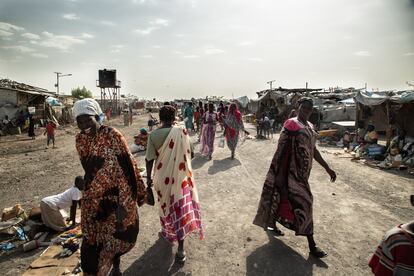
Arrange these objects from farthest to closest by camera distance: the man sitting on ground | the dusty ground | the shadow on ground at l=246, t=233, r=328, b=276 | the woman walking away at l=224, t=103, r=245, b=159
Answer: the man sitting on ground
the woman walking away at l=224, t=103, r=245, b=159
the dusty ground
the shadow on ground at l=246, t=233, r=328, b=276

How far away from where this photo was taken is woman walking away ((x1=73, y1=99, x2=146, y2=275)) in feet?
8.27

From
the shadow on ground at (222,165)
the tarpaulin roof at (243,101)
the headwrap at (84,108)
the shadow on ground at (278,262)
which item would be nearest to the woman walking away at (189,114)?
the shadow on ground at (222,165)

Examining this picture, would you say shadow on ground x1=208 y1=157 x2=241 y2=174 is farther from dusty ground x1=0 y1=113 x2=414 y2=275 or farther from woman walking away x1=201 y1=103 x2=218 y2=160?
woman walking away x1=201 y1=103 x2=218 y2=160


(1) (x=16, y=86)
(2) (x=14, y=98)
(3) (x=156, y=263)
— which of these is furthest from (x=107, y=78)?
(3) (x=156, y=263)

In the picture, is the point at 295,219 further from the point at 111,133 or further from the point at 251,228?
the point at 111,133

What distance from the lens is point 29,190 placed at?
267 inches

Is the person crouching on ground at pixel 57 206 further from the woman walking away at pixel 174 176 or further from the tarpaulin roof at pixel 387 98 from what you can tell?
the tarpaulin roof at pixel 387 98

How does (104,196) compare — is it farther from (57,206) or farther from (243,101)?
(243,101)

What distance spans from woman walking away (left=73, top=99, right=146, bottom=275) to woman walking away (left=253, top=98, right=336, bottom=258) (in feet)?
6.01

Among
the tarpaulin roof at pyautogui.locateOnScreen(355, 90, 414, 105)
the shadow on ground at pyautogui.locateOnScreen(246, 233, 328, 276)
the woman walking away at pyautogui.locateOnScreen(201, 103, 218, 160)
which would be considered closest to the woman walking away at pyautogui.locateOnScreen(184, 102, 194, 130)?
the woman walking away at pyautogui.locateOnScreen(201, 103, 218, 160)

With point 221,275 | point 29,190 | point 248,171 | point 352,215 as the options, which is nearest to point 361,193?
point 352,215

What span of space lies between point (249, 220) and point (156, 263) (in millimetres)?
1797

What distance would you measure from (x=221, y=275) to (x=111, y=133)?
6.62 ft

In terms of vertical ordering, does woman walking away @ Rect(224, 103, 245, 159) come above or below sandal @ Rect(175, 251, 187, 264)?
above
